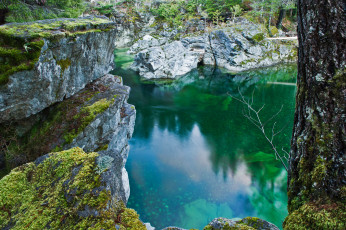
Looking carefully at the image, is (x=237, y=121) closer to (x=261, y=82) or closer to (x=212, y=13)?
(x=261, y=82)

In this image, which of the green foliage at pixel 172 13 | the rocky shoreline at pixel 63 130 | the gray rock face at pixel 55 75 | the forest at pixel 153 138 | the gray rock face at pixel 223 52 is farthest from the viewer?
the green foliage at pixel 172 13

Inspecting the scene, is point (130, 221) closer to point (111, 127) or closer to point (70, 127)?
point (70, 127)

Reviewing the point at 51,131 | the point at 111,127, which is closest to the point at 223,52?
the point at 111,127

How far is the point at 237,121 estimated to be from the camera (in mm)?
15062

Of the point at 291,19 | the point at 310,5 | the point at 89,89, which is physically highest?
the point at 291,19

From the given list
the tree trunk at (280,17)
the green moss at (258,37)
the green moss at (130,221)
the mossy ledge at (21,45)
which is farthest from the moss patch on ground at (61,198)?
the tree trunk at (280,17)

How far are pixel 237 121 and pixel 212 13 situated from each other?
24775 mm

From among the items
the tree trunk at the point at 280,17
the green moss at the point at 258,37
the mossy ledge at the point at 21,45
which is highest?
the tree trunk at the point at 280,17

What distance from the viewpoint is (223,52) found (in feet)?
91.3

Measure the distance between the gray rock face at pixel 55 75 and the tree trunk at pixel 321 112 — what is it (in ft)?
18.3

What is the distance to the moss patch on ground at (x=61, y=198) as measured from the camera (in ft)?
7.57

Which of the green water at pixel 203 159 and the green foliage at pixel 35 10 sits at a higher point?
the green foliage at pixel 35 10

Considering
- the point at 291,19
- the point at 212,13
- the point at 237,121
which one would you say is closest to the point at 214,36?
the point at 212,13

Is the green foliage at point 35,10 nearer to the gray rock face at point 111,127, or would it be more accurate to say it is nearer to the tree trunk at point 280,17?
the gray rock face at point 111,127
